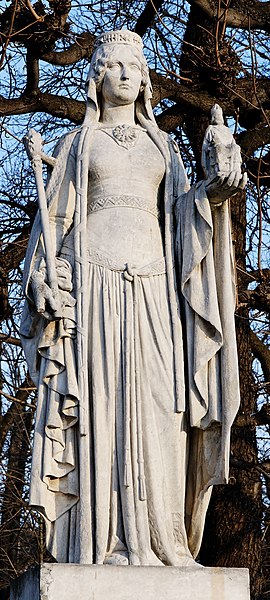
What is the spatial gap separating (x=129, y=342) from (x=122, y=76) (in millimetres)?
1691

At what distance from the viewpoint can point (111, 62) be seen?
34.7ft

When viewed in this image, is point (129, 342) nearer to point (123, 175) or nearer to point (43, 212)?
point (43, 212)

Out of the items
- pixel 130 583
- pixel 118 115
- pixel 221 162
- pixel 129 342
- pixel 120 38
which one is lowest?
pixel 130 583

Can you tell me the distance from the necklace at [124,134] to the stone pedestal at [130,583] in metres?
2.59

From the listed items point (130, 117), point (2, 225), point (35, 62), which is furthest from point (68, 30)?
point (130, 117)

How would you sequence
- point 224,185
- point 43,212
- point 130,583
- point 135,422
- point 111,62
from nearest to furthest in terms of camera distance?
point 130,583, point 135,422, point 224,185, point 43,212, point 111,62

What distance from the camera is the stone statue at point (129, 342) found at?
9742mm

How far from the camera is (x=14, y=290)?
17922mm

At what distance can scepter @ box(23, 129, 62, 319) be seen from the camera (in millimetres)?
→ 9930

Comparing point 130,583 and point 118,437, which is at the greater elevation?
point 118,437

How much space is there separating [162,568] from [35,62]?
328 inches

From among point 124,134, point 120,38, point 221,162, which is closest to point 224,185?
point 221,162

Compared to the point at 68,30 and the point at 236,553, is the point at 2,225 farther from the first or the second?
the point at 236,553

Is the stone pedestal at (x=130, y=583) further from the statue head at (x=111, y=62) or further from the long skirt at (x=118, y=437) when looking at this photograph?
the statue head at (x=111, y=62)
